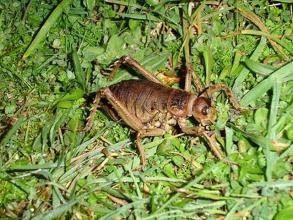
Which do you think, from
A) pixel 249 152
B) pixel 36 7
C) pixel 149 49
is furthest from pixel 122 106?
pixel 36 7

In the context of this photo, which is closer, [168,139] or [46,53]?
[168,139]

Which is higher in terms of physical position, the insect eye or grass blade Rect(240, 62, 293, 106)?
grass blade Rect(240, 62, 293, 106)

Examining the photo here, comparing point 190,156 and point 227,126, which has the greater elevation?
point 227,126

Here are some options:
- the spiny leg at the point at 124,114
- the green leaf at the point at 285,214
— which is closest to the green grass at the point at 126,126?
the green leaf at the point at 285,214

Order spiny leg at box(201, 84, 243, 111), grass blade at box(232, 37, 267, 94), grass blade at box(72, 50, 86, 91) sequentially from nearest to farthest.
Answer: spiny leg at box(201, 84, 243, 111) < grass blade at box(232, 37, 267, 94) < grass blade at box(72, 50, 86, 91)

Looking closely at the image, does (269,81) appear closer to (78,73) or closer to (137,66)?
(137,66)

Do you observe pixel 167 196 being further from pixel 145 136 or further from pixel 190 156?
pixel 145 136

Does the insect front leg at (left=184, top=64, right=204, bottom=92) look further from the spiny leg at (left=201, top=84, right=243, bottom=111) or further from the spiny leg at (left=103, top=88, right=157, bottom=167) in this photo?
the spiny leg at (left=103, top=88, right=157, bottom=167)

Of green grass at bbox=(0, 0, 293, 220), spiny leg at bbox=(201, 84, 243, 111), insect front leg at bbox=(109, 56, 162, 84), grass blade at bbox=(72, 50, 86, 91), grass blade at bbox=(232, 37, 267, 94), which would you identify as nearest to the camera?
green grass at bbox=(0, 0, 293, 220)

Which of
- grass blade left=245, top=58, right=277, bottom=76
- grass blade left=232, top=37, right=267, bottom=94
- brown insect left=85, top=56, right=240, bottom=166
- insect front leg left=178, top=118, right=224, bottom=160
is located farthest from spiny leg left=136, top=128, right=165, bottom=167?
grass blade left=245, top=58, right=277, bottom=76
